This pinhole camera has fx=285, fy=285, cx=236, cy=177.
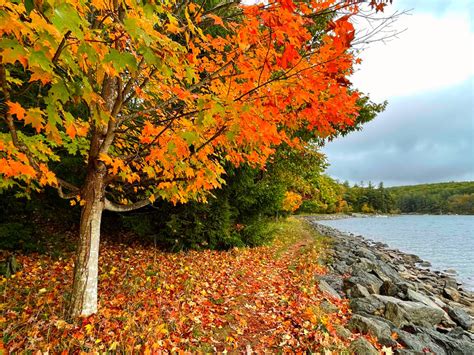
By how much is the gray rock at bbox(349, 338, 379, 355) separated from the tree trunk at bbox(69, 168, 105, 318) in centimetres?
397

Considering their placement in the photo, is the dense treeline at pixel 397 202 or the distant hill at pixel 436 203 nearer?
the dense treeline at pixel 397 202

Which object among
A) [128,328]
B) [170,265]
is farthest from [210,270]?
[128,328]

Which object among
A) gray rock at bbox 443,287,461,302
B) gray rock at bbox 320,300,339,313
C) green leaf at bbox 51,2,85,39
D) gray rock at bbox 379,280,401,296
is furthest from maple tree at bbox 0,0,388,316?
gray rock at bbox 443,287,461,302

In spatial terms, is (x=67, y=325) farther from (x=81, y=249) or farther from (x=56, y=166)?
(x=56, y=166)

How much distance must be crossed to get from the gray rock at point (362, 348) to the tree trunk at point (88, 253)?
13.0 feet

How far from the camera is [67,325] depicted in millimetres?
4004

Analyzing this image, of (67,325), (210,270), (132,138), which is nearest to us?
(67,325)

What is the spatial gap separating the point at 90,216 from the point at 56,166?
5.44 metres

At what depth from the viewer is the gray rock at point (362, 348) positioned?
4206mm

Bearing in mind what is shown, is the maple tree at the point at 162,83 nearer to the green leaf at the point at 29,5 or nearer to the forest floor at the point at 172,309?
the green leaf at the point at 29,5

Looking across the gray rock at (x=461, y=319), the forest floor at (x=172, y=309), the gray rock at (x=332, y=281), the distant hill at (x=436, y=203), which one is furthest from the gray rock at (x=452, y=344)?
the distant hill at (x=436, y=203)

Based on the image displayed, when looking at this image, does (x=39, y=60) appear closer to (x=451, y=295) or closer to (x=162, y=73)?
(x=162, y=73)

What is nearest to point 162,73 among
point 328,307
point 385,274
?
point 328,307

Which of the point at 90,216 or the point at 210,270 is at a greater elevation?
the point at 90,216
